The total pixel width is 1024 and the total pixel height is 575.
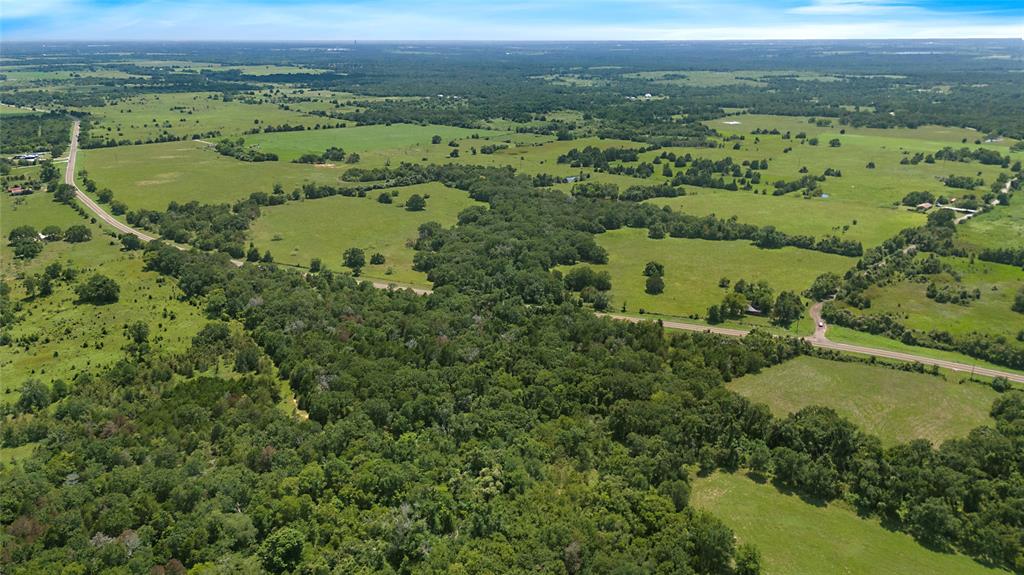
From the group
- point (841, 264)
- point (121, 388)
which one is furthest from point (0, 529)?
point (841, 264)

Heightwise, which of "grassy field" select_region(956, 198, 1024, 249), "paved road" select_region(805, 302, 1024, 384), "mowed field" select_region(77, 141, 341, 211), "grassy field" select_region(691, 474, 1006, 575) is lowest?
"grassy field" select_region(691, 474, 1006, 575)

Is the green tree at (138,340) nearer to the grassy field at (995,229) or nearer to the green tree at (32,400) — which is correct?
the green tree at (32,400)

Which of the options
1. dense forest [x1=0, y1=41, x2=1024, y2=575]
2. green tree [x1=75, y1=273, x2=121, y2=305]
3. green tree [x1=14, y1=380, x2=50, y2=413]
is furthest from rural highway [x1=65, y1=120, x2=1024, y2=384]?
green tree [x1=14, y1=380, x2=50, y2=413]

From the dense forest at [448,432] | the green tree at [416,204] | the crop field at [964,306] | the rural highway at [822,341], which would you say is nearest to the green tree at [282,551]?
the dense forest at [448,432]

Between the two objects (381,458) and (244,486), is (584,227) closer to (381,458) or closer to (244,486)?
(381,458)

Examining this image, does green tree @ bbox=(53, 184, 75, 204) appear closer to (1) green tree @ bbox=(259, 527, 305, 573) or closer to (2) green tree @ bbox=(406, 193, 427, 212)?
(2) green tree @ bbox=(406, 193, 427, 212)

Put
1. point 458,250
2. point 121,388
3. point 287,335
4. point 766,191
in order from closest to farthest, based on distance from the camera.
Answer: point 121,388 < point 287,335 < point 458,250 < point 766,191

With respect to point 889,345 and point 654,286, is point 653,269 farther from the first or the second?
point 889,345
